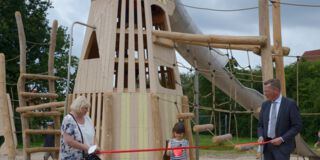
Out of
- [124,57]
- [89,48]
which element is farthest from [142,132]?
[89,48]

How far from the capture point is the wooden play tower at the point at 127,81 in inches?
407

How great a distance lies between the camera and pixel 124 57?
35.3ft

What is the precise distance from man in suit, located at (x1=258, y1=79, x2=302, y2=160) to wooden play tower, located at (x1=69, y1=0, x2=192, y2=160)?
389 cm

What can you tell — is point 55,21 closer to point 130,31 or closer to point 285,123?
point 130,31

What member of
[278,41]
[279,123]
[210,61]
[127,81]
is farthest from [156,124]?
[279,123]

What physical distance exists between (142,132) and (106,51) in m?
1.76

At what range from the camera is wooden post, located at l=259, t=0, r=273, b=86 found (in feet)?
27.0

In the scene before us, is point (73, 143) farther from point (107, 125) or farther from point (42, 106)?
point (42, 106)

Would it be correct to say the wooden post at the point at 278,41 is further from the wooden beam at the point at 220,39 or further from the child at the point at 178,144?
the child at the point at 178,144

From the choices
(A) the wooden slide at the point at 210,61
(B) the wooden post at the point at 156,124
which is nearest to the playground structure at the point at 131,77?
(B) the wooden post at the point at 156,124

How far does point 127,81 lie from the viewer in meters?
11.1

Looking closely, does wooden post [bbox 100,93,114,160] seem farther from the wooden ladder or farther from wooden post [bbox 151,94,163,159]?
the wooden ladder

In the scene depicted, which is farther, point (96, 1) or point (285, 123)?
point (96, 1)

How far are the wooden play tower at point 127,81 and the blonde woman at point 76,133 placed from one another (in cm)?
394
